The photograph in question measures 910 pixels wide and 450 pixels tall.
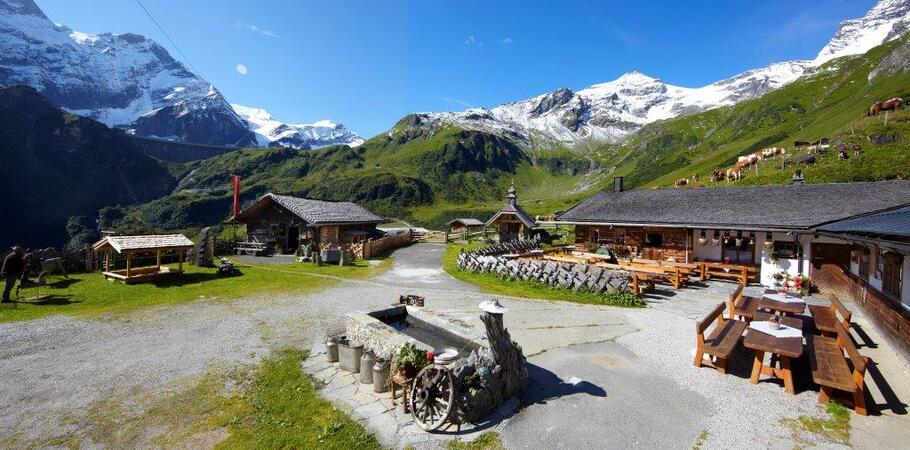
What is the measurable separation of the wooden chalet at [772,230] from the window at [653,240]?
59mm

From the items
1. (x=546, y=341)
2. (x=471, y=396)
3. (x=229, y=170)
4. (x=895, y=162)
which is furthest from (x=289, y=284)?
(x=229, y=170)

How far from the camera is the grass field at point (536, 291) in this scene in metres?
15.9

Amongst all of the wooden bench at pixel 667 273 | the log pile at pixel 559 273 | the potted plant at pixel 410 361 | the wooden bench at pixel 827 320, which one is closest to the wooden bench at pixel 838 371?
the wooden bench at pixel 827 320

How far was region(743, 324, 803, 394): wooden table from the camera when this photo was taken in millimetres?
7789

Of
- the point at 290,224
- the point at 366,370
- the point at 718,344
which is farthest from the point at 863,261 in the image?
the point at 290,224

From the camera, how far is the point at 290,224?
33.1 meters

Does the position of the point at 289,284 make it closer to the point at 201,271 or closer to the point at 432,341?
the point at 201,271

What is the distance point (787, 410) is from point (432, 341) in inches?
293

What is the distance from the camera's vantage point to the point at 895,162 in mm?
37812

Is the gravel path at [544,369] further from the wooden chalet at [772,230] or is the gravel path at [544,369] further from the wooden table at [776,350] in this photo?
the wooden chalet at [772,230]

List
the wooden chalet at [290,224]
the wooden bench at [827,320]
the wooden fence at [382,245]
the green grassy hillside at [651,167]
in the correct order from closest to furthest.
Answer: the wooden bench at [827,320] < the wooden fence at [382,245] < the wooden chalet at [290,224] < the green grassy hillside at [651,167]

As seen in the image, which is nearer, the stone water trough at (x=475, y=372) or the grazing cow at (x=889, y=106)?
the stone water trough at (x=475, y=372)

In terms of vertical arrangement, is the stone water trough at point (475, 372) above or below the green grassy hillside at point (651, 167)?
below

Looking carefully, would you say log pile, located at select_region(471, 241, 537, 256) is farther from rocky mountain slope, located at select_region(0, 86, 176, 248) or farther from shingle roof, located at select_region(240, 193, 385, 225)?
rocky mountain slope, located at select_region(0, 86, 176, 248)
